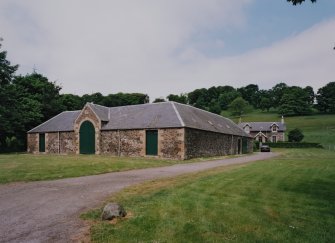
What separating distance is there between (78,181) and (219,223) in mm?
9405

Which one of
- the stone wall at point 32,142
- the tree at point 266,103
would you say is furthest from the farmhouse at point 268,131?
the tree at point 266,103

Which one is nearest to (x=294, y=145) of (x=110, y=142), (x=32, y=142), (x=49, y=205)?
(x=110, y=142)

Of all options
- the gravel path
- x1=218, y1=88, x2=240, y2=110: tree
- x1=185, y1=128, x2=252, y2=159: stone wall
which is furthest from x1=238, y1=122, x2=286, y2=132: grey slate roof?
the gravel path

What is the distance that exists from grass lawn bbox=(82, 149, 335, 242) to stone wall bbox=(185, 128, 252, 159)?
19377 mm

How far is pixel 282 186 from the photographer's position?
13.8 meters

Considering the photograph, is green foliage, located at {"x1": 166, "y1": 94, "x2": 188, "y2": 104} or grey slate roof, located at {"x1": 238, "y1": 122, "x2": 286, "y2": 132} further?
green foliage, located at {"x1": 166, "y1": 94, "x2": 188, "y2": 104}

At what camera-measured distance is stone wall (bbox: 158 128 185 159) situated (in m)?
32.7

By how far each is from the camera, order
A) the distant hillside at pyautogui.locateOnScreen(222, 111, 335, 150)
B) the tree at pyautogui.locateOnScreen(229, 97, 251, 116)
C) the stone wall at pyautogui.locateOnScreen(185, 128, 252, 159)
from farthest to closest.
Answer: the tree at pyautogui.locateOnScreen(229, 97, 251, 116), the distant hillside at pyautogui.locateOnScreen(222, 111, 335, 150), the stone wall at pyautogui.locateOnScreen(185, 128, 252, 159)

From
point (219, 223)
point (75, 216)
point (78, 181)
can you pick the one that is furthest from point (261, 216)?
point (78, 181)

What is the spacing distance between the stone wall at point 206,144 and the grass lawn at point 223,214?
1938cm

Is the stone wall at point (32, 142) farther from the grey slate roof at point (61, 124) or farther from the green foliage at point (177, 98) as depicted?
the green foliage at point (177, 98)

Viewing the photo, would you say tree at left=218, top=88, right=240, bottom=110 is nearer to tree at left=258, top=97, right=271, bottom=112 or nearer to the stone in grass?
tree at left=258, top=97, right=271, bottom=112

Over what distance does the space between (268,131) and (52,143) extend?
217 ft

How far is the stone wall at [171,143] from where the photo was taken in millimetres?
32656
